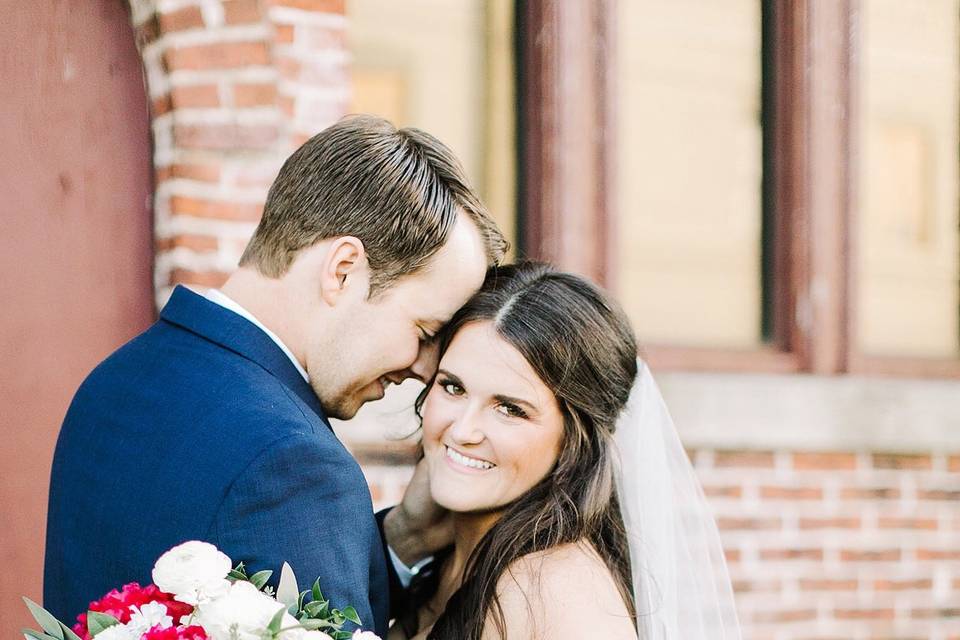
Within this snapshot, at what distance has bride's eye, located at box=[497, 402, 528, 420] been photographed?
256 centimetres

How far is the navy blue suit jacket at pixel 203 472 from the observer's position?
184cm

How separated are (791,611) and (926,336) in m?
1.37

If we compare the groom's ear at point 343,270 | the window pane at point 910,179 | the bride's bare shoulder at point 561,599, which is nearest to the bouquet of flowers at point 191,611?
the groom's ear at point 343,270

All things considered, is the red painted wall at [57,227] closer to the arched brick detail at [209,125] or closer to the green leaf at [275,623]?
the arched brick detail at [209,125]

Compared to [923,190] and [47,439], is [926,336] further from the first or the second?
[47,439]

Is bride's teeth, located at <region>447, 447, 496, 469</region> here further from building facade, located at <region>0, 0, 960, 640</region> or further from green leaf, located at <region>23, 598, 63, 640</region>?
green leaf, located at <region>23, 598, 63, 640</region>

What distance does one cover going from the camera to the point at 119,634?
150cm

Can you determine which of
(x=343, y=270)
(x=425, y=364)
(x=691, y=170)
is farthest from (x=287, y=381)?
(x=691, y=170)

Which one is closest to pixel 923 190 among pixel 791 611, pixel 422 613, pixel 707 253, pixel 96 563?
pixel 707 253

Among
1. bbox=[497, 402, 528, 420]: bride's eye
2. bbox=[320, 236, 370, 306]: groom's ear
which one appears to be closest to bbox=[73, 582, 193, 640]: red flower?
bbox=[320, 236, 370, 306]: groom's ear

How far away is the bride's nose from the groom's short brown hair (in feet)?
1.33

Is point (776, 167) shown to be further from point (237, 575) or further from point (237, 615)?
point (237, 615)

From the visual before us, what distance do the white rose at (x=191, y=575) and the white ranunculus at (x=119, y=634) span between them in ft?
0.24

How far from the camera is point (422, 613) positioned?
9.41ft
